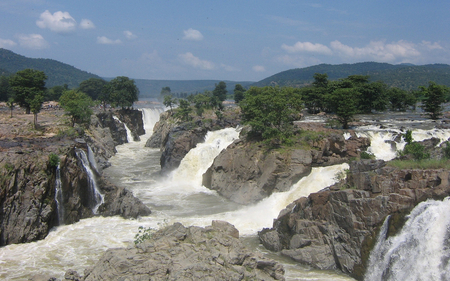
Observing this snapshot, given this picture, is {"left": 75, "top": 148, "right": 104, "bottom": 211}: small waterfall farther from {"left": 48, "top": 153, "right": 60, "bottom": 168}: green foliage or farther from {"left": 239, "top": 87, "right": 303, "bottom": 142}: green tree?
{"left": 239, "top": 87, "right": 303, "bottom": 142}: green tree

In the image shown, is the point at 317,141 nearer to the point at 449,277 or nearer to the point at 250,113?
the point at 250,113

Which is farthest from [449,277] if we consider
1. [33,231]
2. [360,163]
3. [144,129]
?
[144,129]

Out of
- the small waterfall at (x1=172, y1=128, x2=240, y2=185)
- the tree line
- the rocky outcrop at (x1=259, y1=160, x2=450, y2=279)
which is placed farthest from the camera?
the tree line

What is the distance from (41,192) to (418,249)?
848 inches

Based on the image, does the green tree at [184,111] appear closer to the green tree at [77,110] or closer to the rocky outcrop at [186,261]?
the green tree at [77,110]

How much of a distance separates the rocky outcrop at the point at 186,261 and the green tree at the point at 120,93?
171 feet

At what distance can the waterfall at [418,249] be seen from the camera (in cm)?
1493

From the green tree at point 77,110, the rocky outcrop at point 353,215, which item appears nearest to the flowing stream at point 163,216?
the rocky outcrop at point 353,215

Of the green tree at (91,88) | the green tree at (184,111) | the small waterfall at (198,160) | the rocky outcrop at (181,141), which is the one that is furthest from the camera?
the green tree at (91,88)

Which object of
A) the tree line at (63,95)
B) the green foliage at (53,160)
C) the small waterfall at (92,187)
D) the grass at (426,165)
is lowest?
the small waterfall at (92,187)

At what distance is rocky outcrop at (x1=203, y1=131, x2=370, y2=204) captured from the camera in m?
30.1

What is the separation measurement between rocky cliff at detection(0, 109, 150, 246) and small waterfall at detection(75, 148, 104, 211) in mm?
337

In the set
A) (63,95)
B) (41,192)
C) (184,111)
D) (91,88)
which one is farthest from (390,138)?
(91,88)

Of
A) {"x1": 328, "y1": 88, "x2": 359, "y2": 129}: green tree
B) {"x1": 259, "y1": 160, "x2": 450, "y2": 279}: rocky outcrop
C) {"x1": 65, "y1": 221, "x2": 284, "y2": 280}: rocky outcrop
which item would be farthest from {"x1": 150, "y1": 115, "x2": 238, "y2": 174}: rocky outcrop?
{"x1": 65, "y1": 221, "x2": 284, "y2": 280}: rocky outcrop
